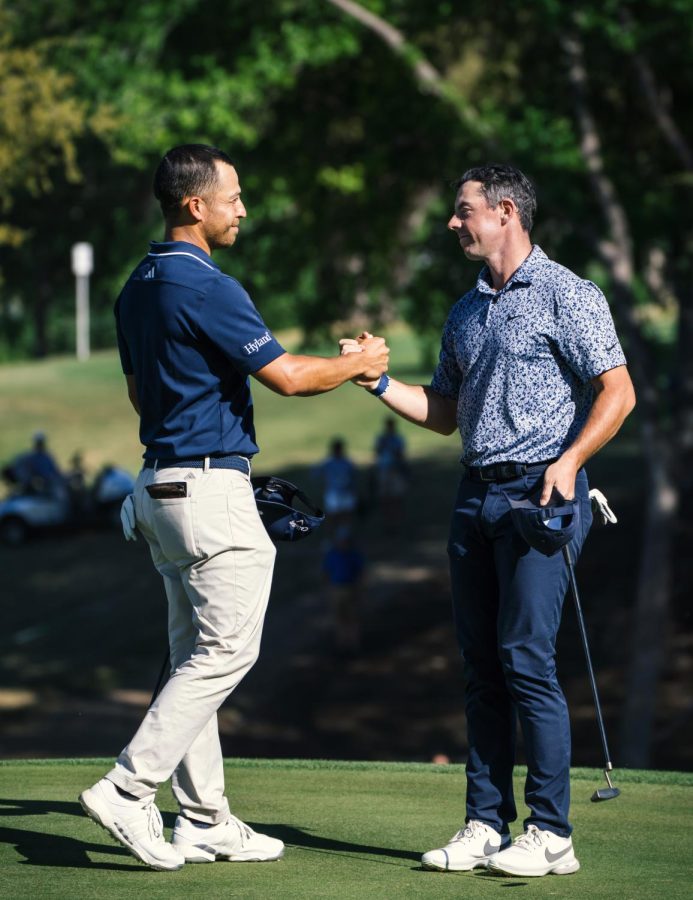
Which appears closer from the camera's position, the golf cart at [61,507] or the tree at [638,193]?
the tree at [638,193]

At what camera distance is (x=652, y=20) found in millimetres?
16312

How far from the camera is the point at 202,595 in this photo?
14.7ft

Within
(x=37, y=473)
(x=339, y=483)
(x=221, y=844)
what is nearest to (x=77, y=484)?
(x=37, y=473)

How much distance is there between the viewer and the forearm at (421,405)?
4.97 m

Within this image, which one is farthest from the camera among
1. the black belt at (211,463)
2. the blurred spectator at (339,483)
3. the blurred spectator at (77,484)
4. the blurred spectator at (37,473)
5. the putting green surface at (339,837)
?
the blurred spectator at (77,484)

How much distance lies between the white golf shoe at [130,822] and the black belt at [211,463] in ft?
3.00

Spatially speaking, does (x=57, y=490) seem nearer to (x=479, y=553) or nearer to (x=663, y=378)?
(x=663, y=378)

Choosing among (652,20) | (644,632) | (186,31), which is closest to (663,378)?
(644,632)

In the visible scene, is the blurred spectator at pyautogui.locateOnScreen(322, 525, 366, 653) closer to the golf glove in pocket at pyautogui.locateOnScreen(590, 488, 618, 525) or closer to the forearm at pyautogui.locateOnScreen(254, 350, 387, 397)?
the golf glove in pocket at pyautogui.locateOnScreen(590, 488, 618, 525)

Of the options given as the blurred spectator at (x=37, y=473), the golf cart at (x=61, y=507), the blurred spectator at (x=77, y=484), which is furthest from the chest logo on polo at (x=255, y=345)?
the blurred spectator at (x=77, y=484)

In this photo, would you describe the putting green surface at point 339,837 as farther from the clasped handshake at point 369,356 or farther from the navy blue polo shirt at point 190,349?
the clasped handshake at point 369,356

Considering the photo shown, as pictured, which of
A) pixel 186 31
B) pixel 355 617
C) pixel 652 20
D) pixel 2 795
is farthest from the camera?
pixel 355 617

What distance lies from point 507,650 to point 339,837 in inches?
36.3

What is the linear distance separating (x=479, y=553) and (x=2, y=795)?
2089mm
